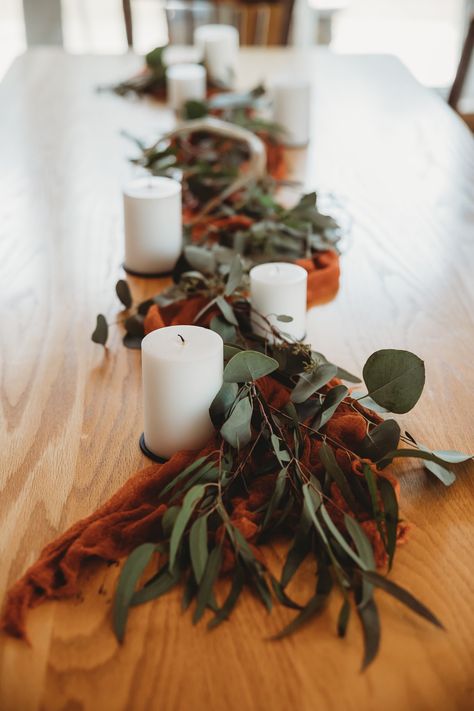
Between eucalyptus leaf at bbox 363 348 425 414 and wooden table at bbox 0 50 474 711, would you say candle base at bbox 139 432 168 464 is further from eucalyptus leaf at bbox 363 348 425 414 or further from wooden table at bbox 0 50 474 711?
eucalyptus leaf at bbox 363 348 425 414

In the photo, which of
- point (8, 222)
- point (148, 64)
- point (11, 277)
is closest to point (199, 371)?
point (11, 277)

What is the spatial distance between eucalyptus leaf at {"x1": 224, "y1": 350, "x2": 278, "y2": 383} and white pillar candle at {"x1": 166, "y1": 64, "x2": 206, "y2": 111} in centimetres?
144

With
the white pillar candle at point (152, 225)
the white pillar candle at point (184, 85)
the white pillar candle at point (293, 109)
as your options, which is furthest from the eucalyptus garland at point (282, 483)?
the white pillar candle at point (184, 85)

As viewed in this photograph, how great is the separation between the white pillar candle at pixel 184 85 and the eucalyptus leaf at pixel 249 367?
4.74 ft

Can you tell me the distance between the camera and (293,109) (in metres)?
1.97

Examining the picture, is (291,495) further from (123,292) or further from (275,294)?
(123,292)

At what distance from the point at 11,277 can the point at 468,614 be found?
0.88m

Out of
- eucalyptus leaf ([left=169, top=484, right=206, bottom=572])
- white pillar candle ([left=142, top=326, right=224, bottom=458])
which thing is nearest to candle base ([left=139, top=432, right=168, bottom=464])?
white pillar candle ([left=142, top=326, right=224, bottom=458])

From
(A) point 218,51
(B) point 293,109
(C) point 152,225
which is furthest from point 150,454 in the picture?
(A) point 218,51

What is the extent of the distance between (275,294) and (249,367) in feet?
0.76

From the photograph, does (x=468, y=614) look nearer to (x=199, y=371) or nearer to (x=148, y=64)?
(x=199, y=371)

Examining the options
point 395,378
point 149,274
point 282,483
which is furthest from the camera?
point 149,274

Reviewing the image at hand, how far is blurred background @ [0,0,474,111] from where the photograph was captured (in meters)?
4.81

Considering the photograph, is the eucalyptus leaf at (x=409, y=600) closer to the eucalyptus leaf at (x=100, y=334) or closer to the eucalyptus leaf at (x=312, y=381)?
the eucalyptus leaf at (x=312, y=381)
